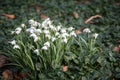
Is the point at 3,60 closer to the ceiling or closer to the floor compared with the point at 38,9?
closer to the floor

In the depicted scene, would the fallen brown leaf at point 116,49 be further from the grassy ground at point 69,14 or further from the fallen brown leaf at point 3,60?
the fallen brown leaf at point 3,60

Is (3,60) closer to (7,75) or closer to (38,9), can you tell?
(7,75)

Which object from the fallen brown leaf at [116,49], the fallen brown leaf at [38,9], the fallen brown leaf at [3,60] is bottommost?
the fallen brown leaf at [116,49]

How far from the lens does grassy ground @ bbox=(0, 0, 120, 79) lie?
4.34m

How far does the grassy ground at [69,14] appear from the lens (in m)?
4.34

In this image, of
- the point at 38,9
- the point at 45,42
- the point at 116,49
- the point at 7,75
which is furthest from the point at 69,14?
the point at 7,75

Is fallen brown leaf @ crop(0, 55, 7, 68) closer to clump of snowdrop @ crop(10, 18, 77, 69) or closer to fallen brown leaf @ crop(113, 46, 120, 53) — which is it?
clump of snowdrop @ crop(10, 18, 77, 69)

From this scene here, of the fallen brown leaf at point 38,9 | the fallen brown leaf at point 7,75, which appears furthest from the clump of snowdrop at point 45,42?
the fallen brown leaf at point 38,9

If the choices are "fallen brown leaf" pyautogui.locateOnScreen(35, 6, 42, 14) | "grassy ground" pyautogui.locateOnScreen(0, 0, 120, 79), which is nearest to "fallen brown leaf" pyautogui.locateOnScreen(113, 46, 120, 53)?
"grassy ground" pyautogui.locateOnScreen(0, 0, 120, 79)

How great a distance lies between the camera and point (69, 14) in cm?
520

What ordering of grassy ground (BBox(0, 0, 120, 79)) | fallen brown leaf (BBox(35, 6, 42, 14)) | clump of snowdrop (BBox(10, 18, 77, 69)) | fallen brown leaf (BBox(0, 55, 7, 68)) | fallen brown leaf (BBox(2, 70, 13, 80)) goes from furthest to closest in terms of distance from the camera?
fallen brown leaf (BBox(35, 6, 42, 14)), grassy ground (BBox(0, 0, 120, 79)), fallen brown leaf (BBox(0, 55, 7, 68)), fallen brown leaf (BBox(2, 70, 13, 80)), clump of snowdrop (BBox(10, 18, 77, 69))

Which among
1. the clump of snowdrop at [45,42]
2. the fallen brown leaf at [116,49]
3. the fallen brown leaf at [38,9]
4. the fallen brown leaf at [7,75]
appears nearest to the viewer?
the clump of snowdrop at [45,42]

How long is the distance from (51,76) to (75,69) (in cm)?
33

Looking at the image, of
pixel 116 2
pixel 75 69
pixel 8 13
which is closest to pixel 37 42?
pixel 75 69
